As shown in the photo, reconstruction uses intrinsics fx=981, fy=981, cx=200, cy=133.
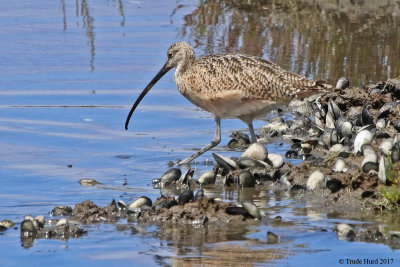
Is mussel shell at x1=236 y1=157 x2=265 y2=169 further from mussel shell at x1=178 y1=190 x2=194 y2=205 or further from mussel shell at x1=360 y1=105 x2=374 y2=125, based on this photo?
mussel shell at x1=360 y1=105 x2=374 y2=125

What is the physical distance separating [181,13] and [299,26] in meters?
2.63

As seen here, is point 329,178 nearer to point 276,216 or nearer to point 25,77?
point 276,216

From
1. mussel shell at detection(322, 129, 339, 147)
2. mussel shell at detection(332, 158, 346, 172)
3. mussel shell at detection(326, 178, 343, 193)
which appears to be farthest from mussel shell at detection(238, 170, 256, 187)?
mussel shell at detection(322, 129, 339, 147)

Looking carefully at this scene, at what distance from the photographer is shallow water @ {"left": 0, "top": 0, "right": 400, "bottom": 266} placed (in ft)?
25.7

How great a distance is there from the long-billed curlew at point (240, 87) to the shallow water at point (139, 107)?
639mm

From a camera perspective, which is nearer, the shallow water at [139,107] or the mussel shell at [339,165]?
the shallow water at [139,107]

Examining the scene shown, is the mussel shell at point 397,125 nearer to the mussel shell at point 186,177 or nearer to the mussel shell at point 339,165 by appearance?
the mussel shell at point 339,165

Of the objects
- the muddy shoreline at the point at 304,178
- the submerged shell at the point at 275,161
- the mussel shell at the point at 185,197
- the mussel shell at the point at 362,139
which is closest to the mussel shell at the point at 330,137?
the muddy shoreline at the point at 304,178

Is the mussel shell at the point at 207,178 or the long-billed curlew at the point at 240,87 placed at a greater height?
the long-billed curlew at the point at 240,87

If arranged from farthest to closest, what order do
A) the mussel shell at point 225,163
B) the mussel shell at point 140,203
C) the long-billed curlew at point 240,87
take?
1. the long-billed curlew at point 240,87
2. the mussel shell at point 225,163
3. the mussel shell at point 140,203

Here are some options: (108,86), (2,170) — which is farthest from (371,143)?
(108,86)

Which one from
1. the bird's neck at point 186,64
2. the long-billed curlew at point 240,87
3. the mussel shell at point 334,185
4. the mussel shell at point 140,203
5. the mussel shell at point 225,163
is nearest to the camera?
the mussel shell at point 140,203

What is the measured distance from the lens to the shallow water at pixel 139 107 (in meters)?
7.82

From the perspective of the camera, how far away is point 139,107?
13922 mm
